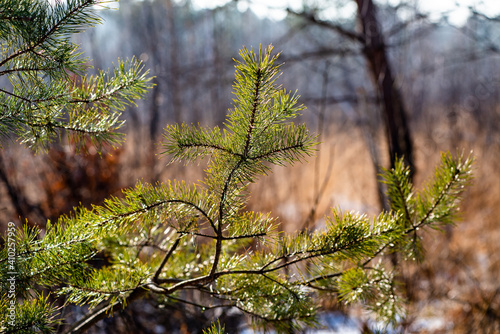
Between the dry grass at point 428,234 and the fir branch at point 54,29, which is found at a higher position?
the fir branch at point 54,29

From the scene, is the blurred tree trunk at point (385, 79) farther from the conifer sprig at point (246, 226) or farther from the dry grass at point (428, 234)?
the conifer sprig at point (246, 226)

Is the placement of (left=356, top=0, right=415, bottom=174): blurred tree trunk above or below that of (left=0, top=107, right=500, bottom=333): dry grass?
above

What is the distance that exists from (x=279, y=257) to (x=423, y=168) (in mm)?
4054

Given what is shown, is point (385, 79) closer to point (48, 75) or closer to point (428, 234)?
point (428, 234)

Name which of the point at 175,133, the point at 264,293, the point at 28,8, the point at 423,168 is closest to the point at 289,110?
the point at 175,133

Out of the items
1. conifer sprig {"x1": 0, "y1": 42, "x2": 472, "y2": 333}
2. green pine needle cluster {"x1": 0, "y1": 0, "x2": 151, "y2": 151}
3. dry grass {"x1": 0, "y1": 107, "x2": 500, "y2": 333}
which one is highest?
green pine needle cluster {"x1": 0, "y1": 0, "x2": 151, "y2": 151}

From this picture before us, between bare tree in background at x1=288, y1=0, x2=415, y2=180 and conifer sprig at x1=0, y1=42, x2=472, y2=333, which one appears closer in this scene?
conifer sprig at x1=0, y1=42, x2=472, y2=333

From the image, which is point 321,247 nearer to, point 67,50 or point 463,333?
point 67,50

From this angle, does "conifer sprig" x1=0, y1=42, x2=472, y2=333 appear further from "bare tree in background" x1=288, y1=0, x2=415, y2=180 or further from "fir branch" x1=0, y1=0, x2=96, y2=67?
"bare tree in background" x1=288, y1=0, x2=415, y2=180

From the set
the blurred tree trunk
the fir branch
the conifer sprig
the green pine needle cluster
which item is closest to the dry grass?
the blurred tree trunk

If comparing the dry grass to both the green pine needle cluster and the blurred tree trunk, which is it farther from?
the green pine needle cluster

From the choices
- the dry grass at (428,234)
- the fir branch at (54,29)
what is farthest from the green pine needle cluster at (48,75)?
the dry grass at (428,234)

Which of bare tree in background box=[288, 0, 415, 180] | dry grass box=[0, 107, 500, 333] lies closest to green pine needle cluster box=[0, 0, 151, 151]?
dry grass box=[0, 107, 500, 333]

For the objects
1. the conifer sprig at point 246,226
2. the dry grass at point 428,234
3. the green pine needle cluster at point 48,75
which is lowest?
the dry grass at point 428,234
